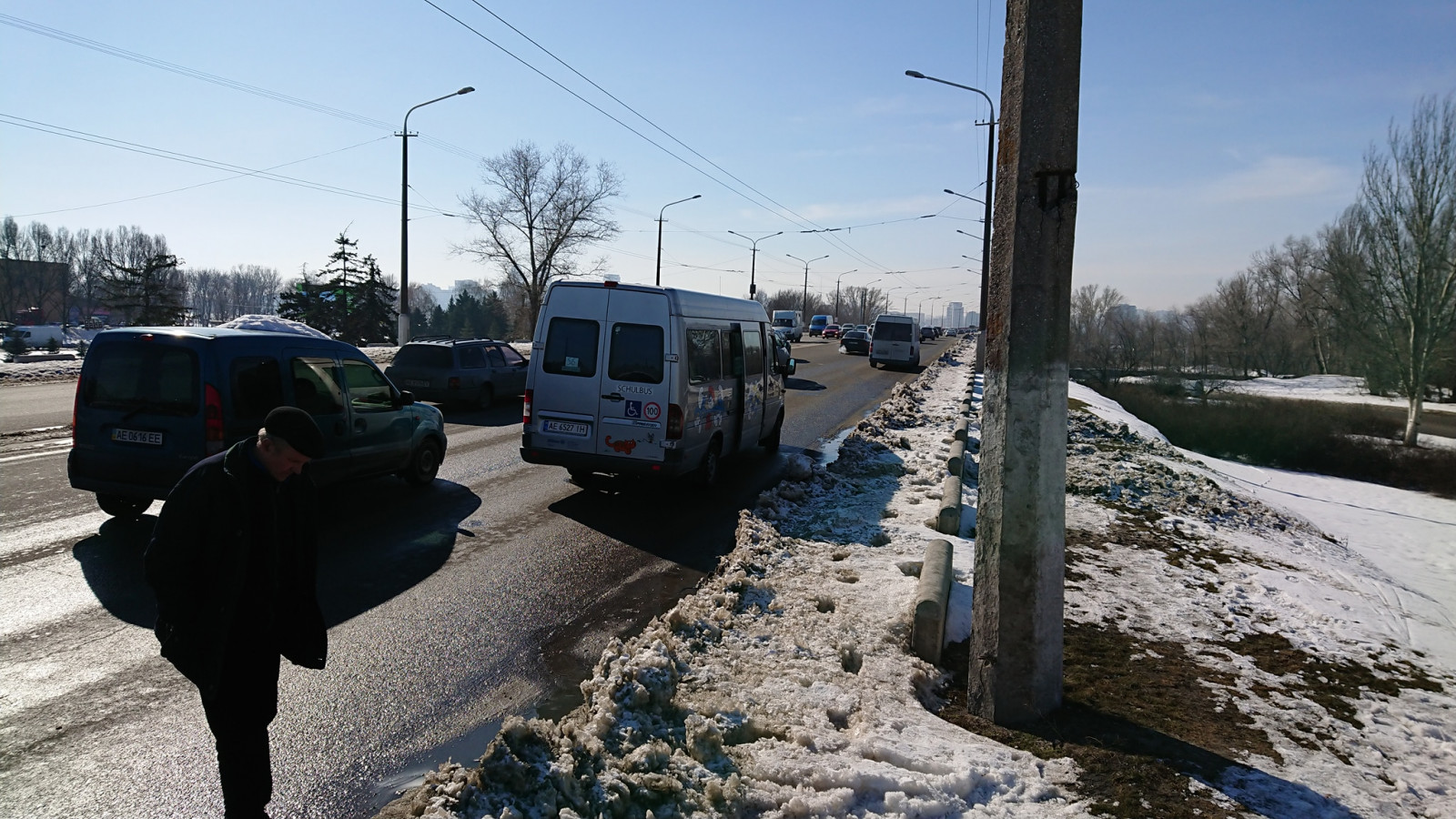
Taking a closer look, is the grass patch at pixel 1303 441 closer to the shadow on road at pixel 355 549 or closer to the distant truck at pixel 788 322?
the shadow on road at pixel 355 549

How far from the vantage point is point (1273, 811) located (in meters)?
3.44

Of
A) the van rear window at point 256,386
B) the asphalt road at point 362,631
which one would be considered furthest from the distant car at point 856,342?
the van rear window at point 256,386

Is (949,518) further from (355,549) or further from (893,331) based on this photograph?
(893,331)

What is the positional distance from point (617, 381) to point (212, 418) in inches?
150

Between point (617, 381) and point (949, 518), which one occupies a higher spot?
point (617, 381)

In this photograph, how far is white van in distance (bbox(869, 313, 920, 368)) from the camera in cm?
3772

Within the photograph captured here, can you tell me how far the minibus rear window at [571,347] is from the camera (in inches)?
368

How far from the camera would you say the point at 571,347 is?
9.44 meters

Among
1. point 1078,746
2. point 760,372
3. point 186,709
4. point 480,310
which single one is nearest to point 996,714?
point 1078,746

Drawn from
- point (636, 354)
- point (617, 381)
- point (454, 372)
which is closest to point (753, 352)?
point (636, 354)

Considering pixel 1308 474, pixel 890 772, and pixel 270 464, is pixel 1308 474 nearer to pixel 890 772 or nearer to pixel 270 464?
pixel 890 772

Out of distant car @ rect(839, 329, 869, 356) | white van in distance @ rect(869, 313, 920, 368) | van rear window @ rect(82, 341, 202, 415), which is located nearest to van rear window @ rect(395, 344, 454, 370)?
van rear window @ rect(82, 341, 202, 415)

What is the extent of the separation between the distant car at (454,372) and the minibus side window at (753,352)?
27.4ft

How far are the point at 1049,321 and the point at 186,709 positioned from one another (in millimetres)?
4702
